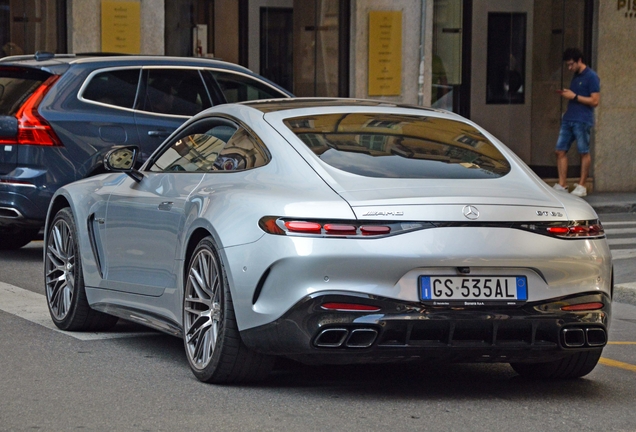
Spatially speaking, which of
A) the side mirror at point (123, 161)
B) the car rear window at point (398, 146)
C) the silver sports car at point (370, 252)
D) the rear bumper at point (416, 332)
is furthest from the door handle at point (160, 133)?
the rear bumper at point (416, 332)

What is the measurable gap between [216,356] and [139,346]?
1409 mm

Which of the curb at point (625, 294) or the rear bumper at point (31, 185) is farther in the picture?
the rear bumper at point (31, 185)

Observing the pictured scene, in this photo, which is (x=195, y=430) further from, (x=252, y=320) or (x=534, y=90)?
(x=534, y=90)

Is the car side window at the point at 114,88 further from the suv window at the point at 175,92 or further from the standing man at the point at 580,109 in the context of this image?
the standing man at the point at 580,109

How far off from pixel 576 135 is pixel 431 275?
13.2 meters

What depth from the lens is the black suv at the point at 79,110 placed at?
36.6ft

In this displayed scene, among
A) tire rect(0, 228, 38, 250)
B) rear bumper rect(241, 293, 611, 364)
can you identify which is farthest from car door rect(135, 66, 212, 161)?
rear bumper rect(241, 293, 611, 364)

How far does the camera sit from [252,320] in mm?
5695

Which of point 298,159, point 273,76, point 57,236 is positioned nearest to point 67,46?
point 273,76

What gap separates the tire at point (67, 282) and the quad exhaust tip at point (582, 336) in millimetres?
2998

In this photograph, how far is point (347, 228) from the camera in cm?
553

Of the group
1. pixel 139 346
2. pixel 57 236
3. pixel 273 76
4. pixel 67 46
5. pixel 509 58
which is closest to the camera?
pixel 139 346

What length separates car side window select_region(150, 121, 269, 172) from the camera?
6.35 m

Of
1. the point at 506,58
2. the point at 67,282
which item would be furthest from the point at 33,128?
the point at 506,58
